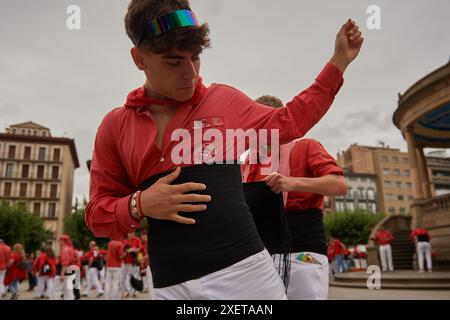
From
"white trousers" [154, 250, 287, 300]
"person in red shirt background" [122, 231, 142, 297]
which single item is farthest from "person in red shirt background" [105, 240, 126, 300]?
"white trousers" [154, 250, 287, 300]

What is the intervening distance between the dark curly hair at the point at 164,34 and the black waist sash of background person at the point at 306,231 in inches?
62.5

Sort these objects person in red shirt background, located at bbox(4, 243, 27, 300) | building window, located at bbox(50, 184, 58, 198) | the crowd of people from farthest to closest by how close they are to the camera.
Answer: building window, located at bbox(50, 184, 58, 198) < person in red shirt background, located at bbox(4, 243, 27, 300) < the crowd of people

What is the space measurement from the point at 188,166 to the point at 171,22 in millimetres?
468

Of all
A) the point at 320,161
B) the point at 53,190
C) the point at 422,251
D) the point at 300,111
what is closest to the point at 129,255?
the point at 422,251

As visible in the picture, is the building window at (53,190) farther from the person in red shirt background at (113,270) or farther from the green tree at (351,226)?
the person in red shirt background at (113,270)

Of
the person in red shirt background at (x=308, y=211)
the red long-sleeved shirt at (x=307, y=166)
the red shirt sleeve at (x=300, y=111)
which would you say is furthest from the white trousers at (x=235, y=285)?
the red long-sleeved shirt at (x=307, y=166)

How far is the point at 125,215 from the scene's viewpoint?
4.58 feet

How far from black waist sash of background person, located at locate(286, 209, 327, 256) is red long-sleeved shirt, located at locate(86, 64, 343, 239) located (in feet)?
4.19

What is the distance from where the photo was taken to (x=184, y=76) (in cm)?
141

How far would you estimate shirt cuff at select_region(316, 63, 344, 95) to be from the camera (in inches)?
54.2

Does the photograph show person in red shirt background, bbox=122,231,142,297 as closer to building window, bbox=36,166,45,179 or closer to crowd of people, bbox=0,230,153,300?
crowd of people, bbox=0,230,153,300

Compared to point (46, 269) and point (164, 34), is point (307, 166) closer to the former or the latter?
point (164, 34)

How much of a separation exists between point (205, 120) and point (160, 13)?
384 millimetres
